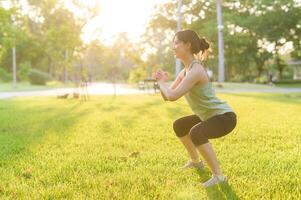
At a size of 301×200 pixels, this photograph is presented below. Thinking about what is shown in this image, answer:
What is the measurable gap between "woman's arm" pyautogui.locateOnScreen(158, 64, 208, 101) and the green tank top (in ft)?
0.38

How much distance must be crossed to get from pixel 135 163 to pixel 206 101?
5.12ft

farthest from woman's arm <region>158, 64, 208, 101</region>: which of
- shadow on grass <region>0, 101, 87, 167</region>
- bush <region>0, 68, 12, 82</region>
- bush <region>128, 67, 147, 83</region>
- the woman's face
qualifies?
bush <region>0, 68, 12, 82</region>

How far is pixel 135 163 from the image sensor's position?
5.32m

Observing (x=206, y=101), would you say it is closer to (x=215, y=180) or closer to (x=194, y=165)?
(x=215, y=180)

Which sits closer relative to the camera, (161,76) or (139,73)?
(161,76)

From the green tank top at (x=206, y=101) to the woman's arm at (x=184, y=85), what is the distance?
12 cm

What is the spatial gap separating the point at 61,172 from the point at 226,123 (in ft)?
6.69

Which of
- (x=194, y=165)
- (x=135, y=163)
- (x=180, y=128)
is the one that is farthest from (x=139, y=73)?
(x=180, y=128)

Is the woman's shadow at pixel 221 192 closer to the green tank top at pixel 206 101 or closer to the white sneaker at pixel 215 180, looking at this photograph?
the white sneaker at pixel 215 180

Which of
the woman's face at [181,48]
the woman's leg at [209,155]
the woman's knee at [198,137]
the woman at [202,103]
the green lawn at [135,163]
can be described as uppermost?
the woman's face at [181,48]

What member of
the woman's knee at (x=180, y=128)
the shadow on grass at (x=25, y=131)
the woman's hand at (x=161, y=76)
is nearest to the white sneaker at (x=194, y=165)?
the woman's knee at (x=180, y=128)

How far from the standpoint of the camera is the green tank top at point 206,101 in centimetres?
420

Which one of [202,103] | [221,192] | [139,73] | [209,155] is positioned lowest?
[221,192]

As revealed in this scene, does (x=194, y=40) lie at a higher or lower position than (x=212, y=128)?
higher
